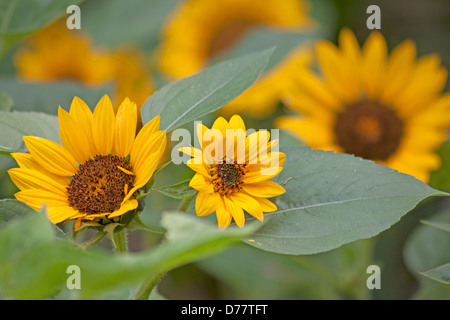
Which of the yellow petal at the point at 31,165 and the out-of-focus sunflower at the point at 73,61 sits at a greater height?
the out-of-focus sunflower at the point at 73,61

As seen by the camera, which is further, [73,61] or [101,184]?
[73,61]

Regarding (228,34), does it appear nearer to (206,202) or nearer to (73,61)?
(73,61)

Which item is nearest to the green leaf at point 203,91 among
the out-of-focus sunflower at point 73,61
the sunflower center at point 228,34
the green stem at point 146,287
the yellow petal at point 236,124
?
the yellow petal at point 236,124

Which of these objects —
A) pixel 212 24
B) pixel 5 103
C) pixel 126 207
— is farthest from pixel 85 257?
pixel 212 24

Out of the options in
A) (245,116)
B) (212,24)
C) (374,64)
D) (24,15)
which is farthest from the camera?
(212,24)

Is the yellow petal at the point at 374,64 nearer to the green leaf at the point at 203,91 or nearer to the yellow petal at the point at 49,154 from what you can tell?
the green leaf at the point at 203,91

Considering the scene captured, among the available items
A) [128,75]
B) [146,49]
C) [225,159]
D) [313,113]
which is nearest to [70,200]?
[225,159]

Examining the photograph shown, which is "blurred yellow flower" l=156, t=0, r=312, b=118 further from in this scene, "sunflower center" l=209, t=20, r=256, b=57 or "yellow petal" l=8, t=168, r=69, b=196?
"yellow petal" l=8, t=168, r=69, b=196
